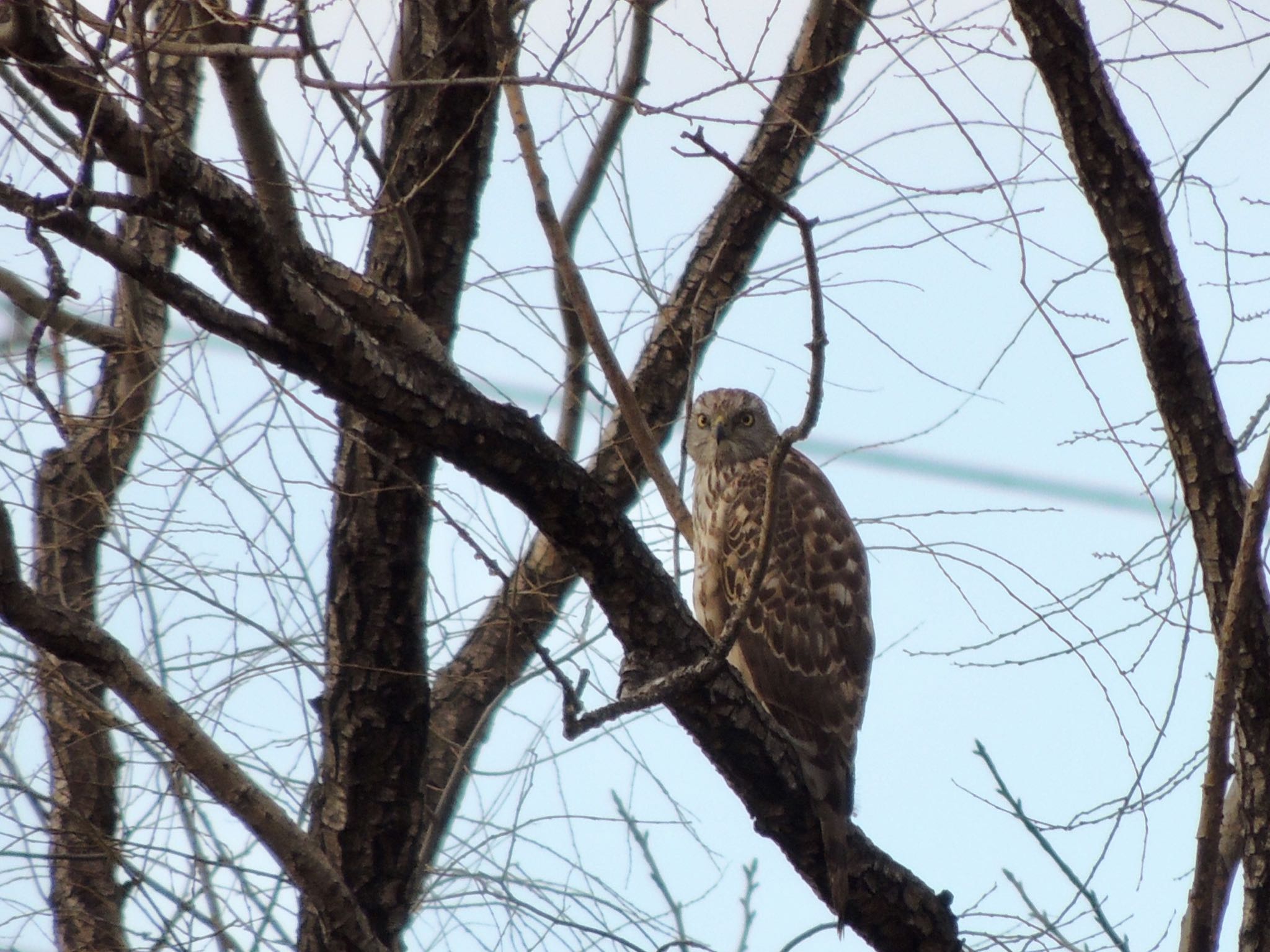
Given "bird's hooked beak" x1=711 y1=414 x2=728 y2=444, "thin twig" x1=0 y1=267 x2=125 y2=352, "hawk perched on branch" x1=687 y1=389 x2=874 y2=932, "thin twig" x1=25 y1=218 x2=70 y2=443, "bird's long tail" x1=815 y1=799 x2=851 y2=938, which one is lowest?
"bird's long tail" x1=815 y1=799 x2=851 y2=938

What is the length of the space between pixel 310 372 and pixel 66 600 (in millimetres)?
2111

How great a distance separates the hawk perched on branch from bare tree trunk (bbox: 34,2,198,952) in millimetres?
1676

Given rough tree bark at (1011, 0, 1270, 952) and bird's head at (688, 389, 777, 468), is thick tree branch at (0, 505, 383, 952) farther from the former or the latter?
bird's head at (688, 389, 777, 468)

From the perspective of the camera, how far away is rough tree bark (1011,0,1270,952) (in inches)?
108

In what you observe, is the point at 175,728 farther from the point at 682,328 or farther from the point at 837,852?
the point at 682,328

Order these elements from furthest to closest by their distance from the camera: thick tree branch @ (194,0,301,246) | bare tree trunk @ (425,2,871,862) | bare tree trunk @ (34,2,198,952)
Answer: bare tree trunk @ (425,2,871,862), bare tree trunk @ (34,2,198,952), thick tree branch @ (194,0,301,246)

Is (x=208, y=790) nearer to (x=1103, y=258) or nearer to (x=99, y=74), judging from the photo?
(x=99, y=74)

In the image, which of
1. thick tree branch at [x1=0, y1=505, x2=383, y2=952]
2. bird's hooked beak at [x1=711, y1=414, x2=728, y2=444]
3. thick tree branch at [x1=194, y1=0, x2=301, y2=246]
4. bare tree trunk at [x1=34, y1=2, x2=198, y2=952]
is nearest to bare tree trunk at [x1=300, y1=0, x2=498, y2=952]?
thick tree branch at [x1=194, y1=0, x2=301, y2=246]

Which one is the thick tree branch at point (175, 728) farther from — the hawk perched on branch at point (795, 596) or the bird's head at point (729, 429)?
the bird's head at point (729, 429)

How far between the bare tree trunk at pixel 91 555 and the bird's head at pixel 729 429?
1.90 m

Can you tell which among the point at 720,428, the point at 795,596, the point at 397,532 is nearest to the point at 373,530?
the point at 397,532

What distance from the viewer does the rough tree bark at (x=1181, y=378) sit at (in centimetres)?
273

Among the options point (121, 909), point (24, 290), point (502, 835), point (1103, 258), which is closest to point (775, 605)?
point (502, 835)

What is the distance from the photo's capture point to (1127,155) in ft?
9.25
